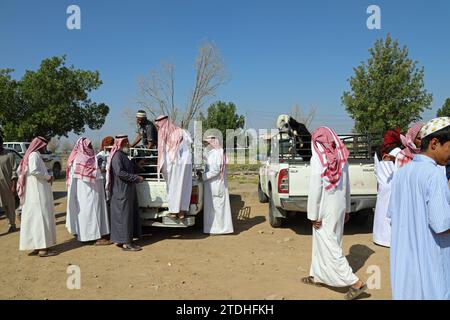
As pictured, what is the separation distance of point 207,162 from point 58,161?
15190 millimetres

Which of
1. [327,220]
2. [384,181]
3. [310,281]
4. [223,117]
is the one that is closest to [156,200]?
[310,281]

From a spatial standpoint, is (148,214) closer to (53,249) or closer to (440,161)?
(53,249)

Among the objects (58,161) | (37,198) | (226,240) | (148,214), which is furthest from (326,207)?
(58,161)

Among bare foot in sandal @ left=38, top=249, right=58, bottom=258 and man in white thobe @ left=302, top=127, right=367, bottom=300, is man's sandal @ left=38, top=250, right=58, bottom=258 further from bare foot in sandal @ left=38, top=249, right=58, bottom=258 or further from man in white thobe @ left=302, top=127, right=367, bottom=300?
man in white thobe @ left=302, top=127, right=367, bottom=300

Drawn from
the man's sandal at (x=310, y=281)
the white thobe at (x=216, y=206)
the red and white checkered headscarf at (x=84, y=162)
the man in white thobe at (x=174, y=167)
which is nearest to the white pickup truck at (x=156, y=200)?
the man in white thobe at (x=174, y=167)

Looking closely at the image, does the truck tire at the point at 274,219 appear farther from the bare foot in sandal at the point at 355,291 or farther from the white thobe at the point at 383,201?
the bare foot in sandal at the point at 355,291

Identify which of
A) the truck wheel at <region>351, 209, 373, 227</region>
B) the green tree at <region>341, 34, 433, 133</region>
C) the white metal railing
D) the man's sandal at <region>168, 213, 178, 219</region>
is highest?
the green tree at <region>341, 34, 433, 133</region>

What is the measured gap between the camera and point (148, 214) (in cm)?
638

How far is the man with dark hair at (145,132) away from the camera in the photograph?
702cm

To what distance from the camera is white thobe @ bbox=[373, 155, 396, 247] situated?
18.7ft

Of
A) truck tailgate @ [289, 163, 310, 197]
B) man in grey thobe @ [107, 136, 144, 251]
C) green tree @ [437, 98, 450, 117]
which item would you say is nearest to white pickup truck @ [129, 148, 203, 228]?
man in grey thobe @ [107, 136, 144, 251]

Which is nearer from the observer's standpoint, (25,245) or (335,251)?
(335,251)

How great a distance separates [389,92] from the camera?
1656 centimetres

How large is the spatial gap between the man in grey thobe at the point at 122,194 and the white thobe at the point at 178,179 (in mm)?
496
